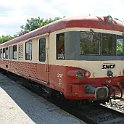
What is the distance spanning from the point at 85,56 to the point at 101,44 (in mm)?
645

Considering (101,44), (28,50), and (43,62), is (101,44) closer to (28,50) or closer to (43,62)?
(43,62)

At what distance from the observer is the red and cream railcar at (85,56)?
8.04m

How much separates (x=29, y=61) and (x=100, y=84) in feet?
14.7

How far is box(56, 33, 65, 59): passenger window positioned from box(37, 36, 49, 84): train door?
33.6 inches

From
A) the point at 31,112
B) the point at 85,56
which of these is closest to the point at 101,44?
the point at 85,56

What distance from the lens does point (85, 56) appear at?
8219 mm

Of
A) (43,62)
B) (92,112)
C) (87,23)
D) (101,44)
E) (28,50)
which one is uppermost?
(87,23)

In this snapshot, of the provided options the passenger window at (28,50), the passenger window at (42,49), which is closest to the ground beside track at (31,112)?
the passenger window at (42,49)

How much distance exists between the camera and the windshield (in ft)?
27.1

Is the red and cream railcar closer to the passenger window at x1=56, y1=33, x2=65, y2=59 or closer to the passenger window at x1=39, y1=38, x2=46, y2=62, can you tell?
the passenger window at x1=56, y1=33, x2=65, y2=59

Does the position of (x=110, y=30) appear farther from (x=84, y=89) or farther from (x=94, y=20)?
(x=84, y=89)

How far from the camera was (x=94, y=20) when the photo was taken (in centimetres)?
838

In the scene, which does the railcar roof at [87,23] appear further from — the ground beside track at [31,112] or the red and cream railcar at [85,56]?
the ground beside track at [31,112]

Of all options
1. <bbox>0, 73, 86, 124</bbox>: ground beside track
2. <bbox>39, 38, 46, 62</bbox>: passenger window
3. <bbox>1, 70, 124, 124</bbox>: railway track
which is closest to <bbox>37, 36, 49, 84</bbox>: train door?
<bbox>39, 38, 46, 62</bbox>: passenger window
